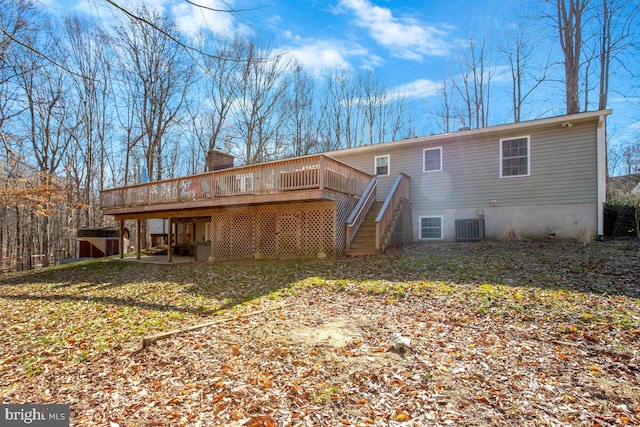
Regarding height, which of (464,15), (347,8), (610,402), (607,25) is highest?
(464,15)

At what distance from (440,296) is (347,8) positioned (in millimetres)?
5781

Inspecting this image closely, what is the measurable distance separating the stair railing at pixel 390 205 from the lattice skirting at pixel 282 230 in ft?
4.07

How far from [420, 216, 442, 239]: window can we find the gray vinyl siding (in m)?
0.46

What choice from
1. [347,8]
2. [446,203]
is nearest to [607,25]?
[446,203]

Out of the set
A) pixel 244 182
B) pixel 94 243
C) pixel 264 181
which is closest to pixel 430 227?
pixel 264 181

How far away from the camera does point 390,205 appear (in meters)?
11.4

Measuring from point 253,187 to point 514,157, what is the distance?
9.63 metres

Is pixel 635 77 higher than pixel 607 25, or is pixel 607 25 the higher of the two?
pixel 607 25

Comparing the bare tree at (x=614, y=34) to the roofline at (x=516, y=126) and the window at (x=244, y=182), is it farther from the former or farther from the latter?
the window at (x=244, y=182)

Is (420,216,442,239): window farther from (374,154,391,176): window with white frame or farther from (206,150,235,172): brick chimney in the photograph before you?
(206,150,235,172): brick chimney

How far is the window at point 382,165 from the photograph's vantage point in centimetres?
1420

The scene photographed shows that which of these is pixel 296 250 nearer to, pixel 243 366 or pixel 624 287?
pixel 243 366

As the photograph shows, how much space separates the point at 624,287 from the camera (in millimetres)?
6047

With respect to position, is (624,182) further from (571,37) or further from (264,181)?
(264,181)
